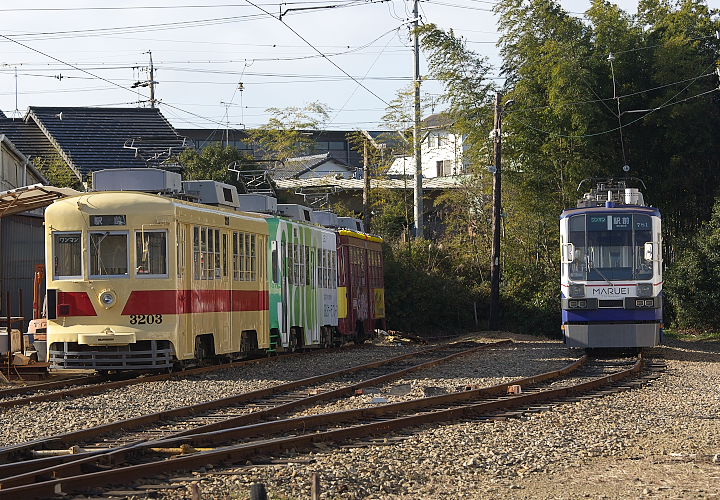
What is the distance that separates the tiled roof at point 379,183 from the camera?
1807 inches

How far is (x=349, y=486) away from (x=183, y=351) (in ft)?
29.4

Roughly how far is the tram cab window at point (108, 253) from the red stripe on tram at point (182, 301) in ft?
1.52

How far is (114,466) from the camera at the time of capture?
791 centimetres

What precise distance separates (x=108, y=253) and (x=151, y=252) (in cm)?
59

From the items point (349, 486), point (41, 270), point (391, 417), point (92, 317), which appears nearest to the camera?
point (349, 486)

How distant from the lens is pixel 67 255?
631 inches

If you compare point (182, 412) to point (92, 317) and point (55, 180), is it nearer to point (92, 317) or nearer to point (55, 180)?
point (92, 317)

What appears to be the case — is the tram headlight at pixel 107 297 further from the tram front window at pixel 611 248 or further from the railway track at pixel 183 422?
the tram front window at pixel 611 248

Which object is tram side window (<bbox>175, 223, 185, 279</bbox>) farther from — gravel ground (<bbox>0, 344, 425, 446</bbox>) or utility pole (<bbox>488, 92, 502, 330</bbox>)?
utility pole (<bbox>488, 92, 502, 330</bbox>)

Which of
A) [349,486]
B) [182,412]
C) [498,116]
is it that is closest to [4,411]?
[182,412]

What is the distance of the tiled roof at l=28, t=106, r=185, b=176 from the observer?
50.2 m

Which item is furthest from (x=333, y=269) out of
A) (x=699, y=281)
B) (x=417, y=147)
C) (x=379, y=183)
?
(x=379, y=183)

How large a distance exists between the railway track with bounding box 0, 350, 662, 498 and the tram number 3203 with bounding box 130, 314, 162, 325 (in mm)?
4852

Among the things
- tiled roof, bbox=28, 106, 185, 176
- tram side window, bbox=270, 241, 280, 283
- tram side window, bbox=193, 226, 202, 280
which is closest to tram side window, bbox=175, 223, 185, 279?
tram side window, bbox=193, 226, 202, 280
